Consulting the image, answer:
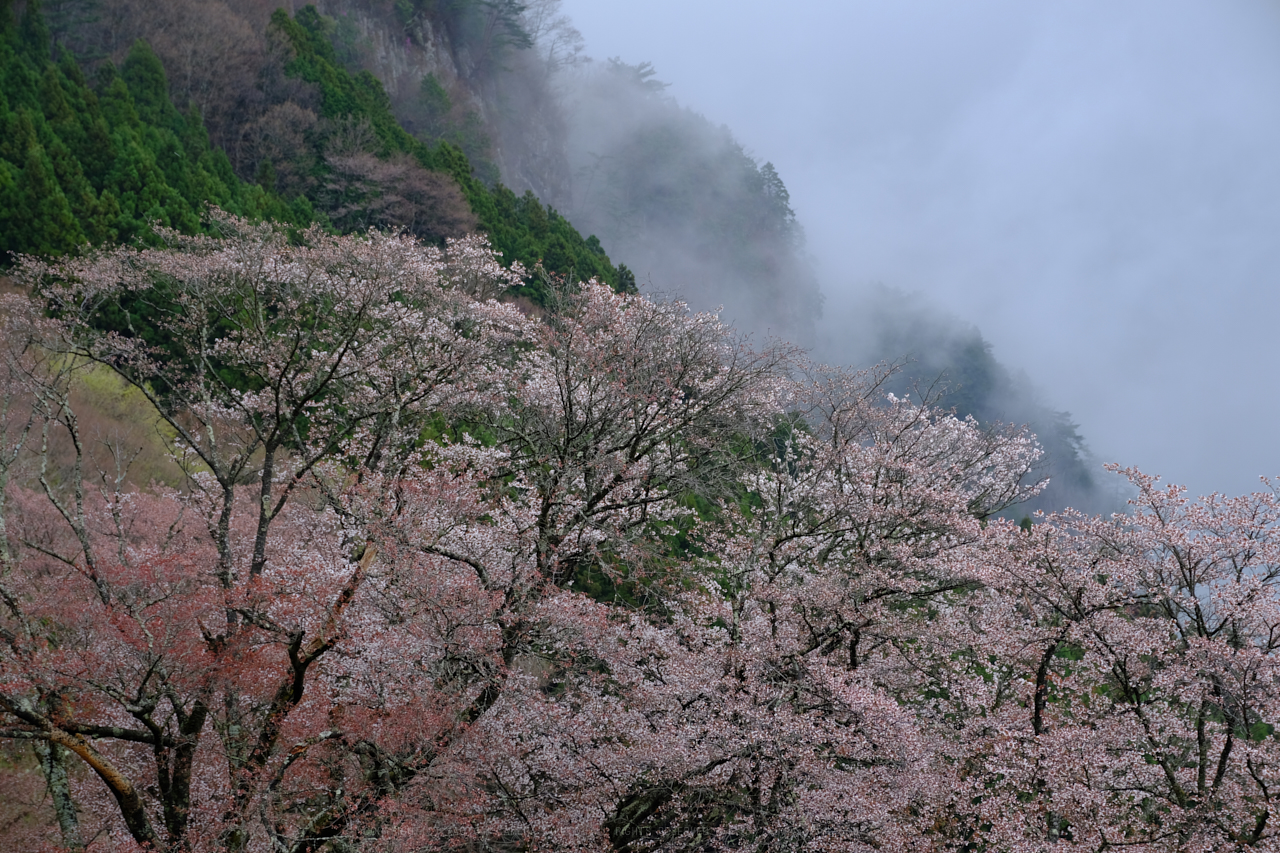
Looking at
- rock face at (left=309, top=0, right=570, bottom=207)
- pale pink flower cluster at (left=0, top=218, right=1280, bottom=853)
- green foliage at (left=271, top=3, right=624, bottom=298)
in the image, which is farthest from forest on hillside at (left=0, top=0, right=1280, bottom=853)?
rock face at (left=309, top=0, right=570, bottom=207)

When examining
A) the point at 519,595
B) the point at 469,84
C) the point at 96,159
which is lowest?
the point at 519,595

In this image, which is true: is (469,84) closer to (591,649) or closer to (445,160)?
(445,160)

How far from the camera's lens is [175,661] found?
8.21m

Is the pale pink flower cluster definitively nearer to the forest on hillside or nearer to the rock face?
the forest on hillside

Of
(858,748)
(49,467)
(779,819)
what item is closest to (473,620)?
(779,819)

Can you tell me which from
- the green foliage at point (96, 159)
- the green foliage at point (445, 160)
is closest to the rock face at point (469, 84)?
the green foliage at point (445, 160)

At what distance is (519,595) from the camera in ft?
33.3

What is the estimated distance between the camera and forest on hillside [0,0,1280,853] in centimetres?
881

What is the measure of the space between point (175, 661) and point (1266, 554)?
12210 mm

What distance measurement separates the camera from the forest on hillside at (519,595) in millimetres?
8812

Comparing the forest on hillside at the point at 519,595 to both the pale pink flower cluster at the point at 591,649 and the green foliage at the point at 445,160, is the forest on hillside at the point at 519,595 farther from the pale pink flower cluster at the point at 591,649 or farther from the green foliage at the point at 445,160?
the green foliage at the point at 445,160

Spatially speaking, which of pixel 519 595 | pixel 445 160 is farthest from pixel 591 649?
pixel 445 160

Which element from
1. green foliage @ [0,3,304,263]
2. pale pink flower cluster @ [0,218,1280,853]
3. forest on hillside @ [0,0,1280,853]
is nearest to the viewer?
pale pink flower cluster @ [0,218,1280,853]

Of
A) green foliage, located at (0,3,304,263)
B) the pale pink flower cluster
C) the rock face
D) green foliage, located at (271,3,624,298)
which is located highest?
the rock face
